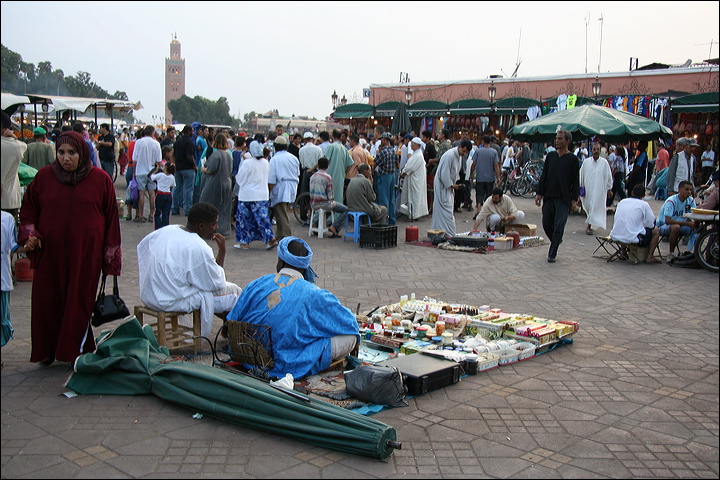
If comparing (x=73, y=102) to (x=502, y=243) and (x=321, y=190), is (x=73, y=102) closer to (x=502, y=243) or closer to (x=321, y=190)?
(x=321, y=190)

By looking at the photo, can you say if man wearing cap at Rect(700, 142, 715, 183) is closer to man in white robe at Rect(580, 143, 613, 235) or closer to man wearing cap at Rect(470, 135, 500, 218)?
man in white robe at Rect(580, 143, 613, 235)

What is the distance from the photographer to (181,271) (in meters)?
5.02

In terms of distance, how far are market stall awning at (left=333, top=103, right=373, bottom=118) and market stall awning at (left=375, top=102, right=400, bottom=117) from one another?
0.37m

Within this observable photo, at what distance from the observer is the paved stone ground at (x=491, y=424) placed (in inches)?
136

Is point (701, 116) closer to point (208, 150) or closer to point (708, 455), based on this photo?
point (208, 150)

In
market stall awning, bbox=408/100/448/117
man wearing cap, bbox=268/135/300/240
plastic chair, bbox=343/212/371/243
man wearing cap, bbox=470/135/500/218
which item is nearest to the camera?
man wearing cap, bbox=268/135/300/240

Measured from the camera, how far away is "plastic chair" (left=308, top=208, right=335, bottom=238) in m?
11.7

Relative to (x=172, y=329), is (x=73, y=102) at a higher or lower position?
higher

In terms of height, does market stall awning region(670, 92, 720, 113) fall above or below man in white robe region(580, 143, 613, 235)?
above

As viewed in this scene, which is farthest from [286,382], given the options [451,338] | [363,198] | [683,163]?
[683,163]

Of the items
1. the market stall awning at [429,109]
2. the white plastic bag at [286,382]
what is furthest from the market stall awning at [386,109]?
the white plastic bag at [286,382]

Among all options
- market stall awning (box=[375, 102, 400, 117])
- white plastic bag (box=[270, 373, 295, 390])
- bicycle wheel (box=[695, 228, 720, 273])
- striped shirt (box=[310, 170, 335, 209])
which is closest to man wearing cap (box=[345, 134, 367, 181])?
striped shirt (box=[310, 170, 335, 209])

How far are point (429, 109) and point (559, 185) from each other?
49.6 ft

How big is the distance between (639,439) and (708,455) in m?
0.36
